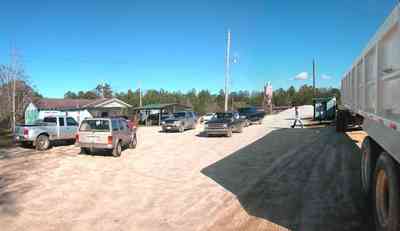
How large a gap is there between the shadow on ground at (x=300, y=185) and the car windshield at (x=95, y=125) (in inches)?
212

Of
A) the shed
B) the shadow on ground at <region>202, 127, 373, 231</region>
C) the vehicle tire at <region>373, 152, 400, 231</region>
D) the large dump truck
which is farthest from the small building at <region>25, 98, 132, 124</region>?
the vehicle tire at <region>373, 152, 400, 231</region>

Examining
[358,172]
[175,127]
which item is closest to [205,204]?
[358,172]

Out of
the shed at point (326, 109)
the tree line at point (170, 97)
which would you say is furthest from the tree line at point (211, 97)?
the shed at point (326, 109)

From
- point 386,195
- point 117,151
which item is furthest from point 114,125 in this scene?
point 386,195

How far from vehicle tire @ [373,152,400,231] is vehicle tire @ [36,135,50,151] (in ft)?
49.6

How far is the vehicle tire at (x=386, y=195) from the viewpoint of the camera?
3.56 metres

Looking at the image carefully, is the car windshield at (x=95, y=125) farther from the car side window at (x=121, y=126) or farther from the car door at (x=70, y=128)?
the car door at (x=70, y=128)

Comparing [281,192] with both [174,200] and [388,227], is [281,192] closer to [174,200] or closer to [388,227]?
[174,200]

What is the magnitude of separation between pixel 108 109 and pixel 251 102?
58.7 m

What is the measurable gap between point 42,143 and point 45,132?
0.59 meters

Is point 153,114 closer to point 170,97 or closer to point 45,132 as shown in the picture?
point 45,132

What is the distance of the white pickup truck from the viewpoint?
15.3m

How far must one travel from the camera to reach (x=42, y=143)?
15.5 m

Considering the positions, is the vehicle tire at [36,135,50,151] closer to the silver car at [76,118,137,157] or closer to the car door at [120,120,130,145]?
the silver car at [76,118,137,157]
